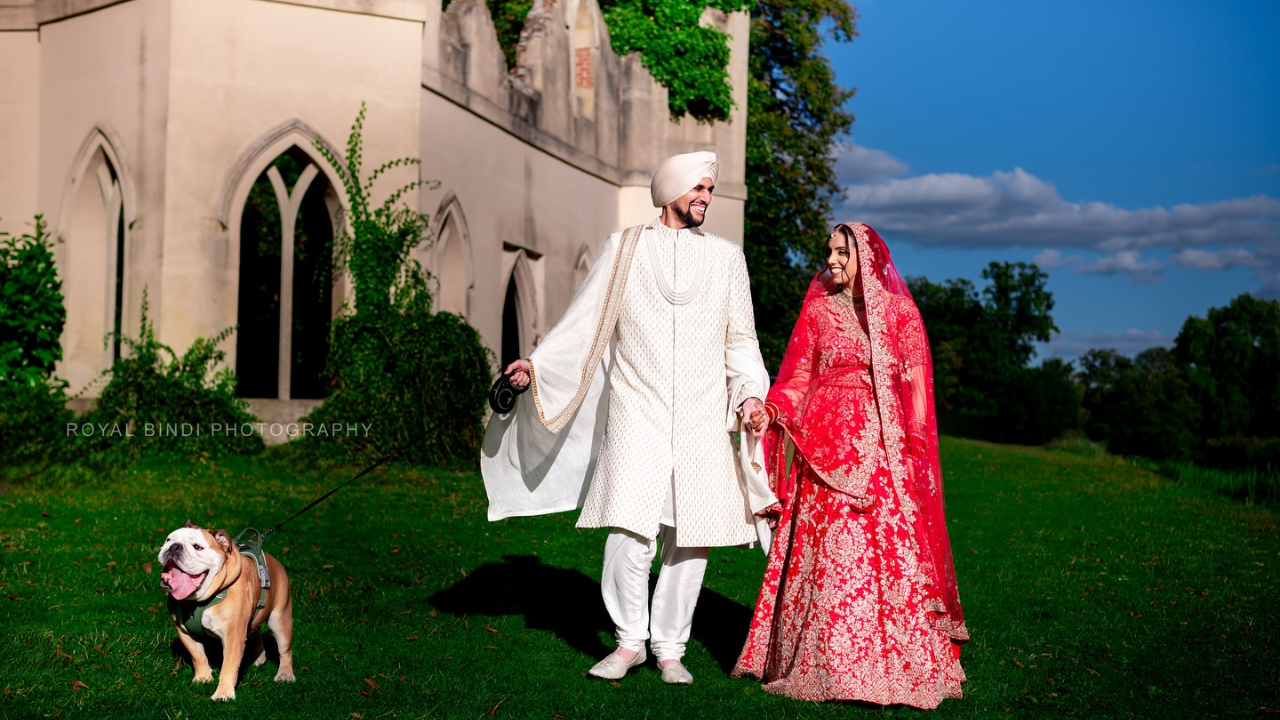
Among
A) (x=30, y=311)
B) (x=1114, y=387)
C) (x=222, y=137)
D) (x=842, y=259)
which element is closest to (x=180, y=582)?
(x=842, y=259)

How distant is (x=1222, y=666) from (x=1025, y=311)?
6623cm

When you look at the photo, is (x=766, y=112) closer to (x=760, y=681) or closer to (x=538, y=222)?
(x=538, y=222)

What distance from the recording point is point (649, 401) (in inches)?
206

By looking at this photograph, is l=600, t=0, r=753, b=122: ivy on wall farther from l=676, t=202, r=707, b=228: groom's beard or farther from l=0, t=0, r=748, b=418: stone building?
l=676, t=202, r=707, b=228: groom's beard

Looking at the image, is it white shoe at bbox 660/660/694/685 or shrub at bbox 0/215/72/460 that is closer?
white shoe at bbox 660/660/694/685

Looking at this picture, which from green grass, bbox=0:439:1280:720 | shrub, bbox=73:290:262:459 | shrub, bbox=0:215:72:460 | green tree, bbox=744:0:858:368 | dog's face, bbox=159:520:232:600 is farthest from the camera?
green tree, bbox=744:0:858:368

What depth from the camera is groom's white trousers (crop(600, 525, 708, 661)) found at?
17.0 ft

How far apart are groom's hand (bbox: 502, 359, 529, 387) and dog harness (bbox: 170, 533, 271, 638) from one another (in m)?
1.31

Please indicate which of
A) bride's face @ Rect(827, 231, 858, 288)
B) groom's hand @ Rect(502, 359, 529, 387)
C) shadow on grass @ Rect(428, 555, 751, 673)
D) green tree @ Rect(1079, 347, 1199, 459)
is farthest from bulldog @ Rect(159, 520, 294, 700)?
green tree @ Rect(1079, 347, 1199, 459)

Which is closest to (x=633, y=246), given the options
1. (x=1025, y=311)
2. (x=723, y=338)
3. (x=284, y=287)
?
(x=723, y=338)

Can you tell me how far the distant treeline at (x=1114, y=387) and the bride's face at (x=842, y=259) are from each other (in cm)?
1932

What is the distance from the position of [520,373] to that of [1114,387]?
5603 cm

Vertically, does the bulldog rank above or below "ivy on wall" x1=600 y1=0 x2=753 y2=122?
below

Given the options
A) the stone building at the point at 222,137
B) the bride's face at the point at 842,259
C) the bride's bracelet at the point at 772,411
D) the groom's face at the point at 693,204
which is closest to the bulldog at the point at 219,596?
the bride's bracelet at the point at 772,411
